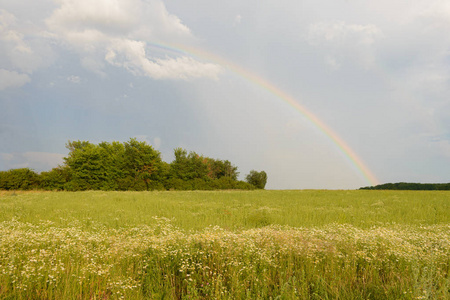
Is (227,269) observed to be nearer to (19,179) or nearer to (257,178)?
(19,179)

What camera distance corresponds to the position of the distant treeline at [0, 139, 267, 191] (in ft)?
173

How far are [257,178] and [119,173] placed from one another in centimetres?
4511

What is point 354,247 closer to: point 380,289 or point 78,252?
point 380,289

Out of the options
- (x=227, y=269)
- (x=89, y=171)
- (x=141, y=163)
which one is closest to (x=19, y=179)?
(x=89, y=171)

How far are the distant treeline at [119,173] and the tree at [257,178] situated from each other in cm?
1896

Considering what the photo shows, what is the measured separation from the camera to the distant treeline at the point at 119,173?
173 feet

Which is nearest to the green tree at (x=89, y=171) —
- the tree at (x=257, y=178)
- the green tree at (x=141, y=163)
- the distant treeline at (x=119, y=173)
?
the distant treeline at (x=119, y=173)

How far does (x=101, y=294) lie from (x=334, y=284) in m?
4.10

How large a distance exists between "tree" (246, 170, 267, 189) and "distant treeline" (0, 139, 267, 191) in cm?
1896

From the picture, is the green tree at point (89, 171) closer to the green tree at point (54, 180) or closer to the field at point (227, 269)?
the green tree at point (54, 180)

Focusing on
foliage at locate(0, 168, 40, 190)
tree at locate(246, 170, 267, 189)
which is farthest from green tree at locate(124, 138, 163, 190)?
tree at locate(246, 170, 267, 189)

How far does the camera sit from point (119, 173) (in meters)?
58.2

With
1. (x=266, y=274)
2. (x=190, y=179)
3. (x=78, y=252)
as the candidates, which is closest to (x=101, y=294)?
(x=78, y=252)

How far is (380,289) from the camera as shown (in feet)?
14.6
